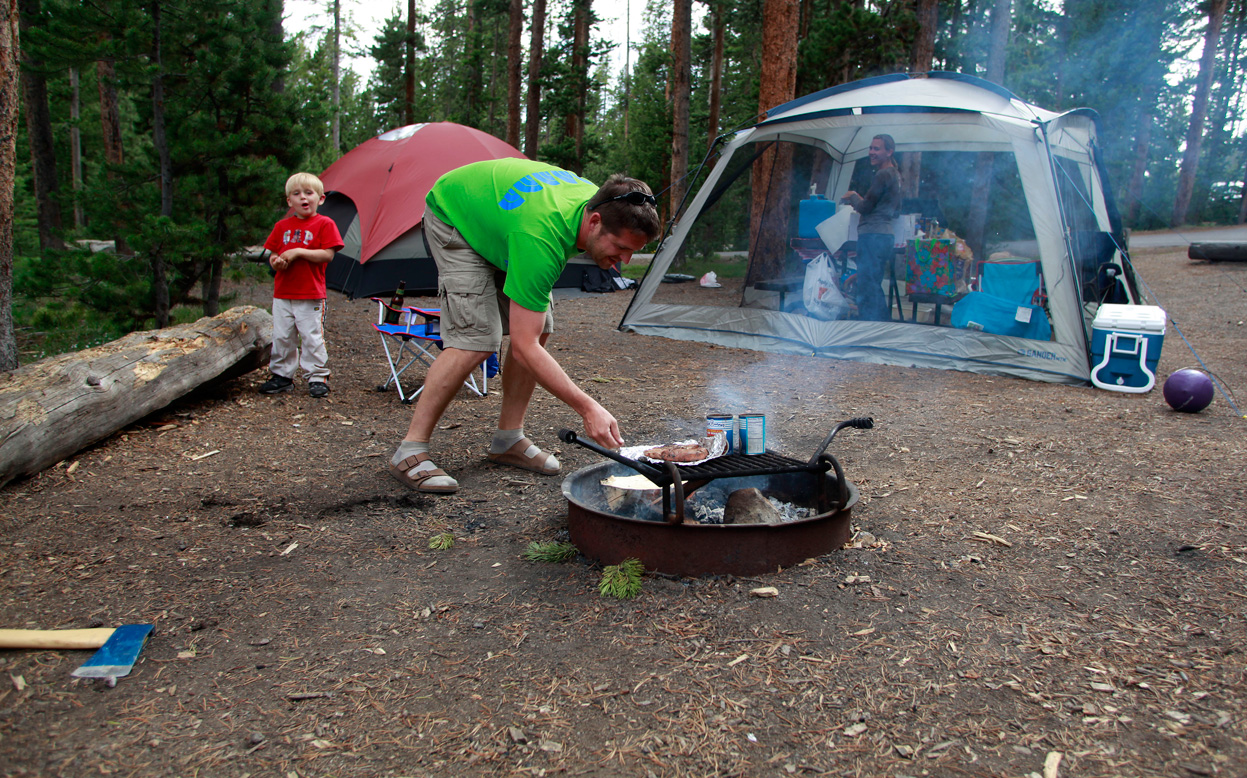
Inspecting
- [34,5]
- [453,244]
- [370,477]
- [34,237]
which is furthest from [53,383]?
[34,237]

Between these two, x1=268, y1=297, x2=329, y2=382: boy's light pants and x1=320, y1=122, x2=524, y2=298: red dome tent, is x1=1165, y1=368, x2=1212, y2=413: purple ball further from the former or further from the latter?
x1=320, y1=122, x2=524, y2=298: red dome tent

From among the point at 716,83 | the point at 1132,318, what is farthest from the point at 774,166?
the point at 716,83

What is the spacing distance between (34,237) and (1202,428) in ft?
62.4

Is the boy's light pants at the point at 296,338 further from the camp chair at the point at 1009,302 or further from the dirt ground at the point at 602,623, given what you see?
the camp chair at the point at 1009,302

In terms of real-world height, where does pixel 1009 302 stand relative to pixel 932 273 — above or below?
below

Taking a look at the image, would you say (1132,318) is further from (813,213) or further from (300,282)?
(300,282)

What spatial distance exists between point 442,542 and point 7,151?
121 inches

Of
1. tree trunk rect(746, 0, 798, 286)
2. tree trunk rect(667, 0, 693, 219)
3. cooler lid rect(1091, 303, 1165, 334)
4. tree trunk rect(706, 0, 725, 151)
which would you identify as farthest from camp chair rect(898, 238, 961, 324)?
tree trunk rect(706, 0, 725, 151)

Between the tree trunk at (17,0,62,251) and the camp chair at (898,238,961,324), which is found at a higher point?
the tree trunk at (17,0,62,251)

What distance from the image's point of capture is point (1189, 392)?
447cm

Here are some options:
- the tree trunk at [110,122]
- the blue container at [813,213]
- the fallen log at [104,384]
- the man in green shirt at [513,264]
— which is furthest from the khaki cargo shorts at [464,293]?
the tree trunk at [110,122]

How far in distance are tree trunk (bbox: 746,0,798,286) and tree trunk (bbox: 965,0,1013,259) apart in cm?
253

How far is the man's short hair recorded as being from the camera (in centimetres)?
249

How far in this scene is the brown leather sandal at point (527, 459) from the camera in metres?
3.55
